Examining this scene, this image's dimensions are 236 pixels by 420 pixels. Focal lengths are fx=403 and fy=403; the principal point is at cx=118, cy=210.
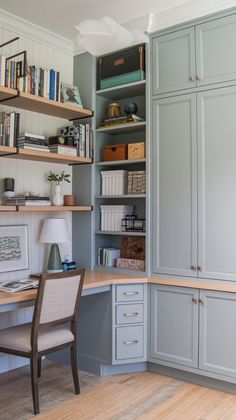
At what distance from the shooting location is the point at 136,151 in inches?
136

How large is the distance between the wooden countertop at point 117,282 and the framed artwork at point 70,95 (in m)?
1.51

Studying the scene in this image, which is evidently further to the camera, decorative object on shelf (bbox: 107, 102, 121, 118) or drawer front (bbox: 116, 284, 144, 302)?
decorative object on shelf (bbox: 107, 102, 121, 118)

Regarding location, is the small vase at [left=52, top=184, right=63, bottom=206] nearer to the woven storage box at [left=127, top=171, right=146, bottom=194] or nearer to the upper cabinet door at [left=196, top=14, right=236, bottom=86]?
the woven storage box at [left=127, top=171, right=146, bottom=194]

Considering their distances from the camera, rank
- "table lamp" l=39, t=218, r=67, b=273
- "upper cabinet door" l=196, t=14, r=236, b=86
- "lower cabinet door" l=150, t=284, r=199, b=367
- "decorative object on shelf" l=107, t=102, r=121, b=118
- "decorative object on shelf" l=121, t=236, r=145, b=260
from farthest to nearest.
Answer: "decorative object on shelf" l=107, t=102, r=121, b=118, "decorative object on shelf" l=121, t=236, r=145, b=260, "table lamp" l=39, t=218, r=67, b=273, "lower cabinet door" l=150, t=284, r=199, b=367, "upper cabinet door" l=196, t=14, r=236, b=86

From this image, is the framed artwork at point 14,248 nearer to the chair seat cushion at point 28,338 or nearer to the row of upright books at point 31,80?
the chair seat cushion at point 28,338

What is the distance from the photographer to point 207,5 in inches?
118

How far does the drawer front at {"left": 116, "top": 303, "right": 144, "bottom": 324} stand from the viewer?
10.6 ft

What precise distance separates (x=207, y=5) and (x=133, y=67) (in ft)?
2.50

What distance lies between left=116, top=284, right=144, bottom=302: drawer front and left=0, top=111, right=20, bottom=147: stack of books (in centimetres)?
141

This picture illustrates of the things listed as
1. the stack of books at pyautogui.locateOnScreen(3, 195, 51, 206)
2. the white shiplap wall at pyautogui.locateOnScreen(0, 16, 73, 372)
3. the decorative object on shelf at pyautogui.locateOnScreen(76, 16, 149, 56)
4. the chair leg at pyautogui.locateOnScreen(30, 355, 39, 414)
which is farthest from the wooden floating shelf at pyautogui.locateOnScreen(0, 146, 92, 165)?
the chair leg at pyautogui.locateOnScreen(30, 355, 39, 414)

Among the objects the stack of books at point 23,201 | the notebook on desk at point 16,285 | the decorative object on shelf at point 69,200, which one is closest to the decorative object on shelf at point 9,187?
the stack of books at point 23,201

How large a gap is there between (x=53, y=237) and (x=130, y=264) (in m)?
0.71

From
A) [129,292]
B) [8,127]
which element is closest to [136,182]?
[129,292]

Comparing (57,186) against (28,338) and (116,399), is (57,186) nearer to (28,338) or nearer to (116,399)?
(28,338)
